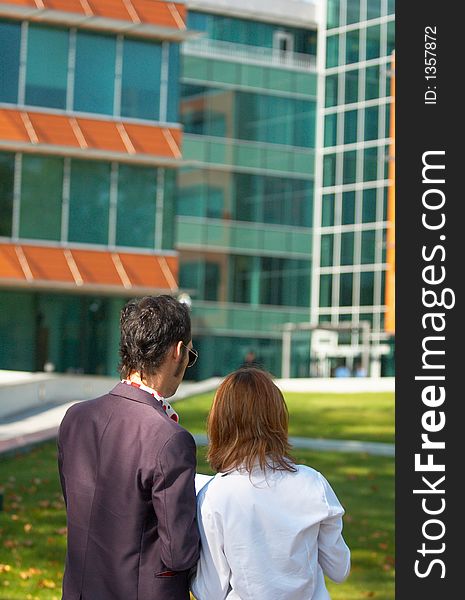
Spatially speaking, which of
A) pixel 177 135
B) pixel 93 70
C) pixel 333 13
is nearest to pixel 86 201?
pixel 177 135

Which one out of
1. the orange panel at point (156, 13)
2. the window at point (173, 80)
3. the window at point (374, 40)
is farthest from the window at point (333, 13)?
the window at point (173, 80)

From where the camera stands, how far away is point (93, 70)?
104 feet

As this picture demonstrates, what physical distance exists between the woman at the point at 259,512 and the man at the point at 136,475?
0.11 meters

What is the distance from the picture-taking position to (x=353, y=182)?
5066cm

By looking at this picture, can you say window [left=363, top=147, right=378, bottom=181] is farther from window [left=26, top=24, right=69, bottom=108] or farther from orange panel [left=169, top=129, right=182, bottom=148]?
window [left=26, top=24, right=69, bottom=108]

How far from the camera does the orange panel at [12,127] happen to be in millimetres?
31375

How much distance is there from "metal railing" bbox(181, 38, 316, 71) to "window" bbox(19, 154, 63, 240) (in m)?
18.1

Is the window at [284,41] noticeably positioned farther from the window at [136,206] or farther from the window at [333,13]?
the window at [136,206]

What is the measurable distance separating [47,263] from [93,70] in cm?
533

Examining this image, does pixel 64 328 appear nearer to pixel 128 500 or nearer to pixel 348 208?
pixel 348 208

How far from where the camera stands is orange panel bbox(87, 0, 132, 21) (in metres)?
31.4

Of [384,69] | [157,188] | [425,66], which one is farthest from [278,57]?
[425,66]

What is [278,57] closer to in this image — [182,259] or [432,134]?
[182,259]

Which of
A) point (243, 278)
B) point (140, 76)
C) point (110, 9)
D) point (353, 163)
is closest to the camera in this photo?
point (110, 9)
